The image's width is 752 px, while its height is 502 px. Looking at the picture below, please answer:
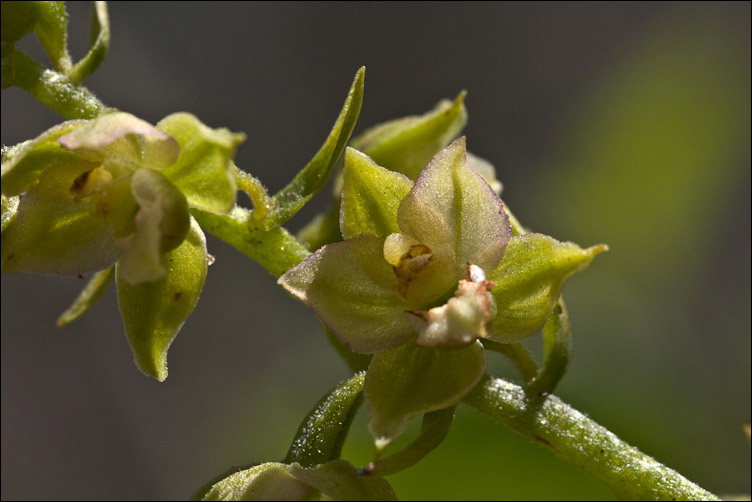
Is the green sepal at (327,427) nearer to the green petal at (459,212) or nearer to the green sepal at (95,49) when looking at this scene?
the green petal at (459,212)

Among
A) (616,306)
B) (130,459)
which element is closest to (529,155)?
(616,306)

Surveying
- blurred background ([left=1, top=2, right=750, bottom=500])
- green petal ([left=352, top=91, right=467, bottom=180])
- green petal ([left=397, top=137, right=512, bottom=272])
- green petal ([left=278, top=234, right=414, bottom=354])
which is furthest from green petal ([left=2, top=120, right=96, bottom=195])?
blurred background ([left=1, top=2, right=750, bottom=500])

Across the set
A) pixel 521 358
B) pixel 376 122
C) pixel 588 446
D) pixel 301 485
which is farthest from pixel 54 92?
pixel 376 122

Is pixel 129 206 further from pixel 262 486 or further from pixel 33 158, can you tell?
pixel 262 486

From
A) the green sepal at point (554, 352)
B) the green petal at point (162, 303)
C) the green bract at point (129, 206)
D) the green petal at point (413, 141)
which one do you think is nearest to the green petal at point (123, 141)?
the green bract at point (129, 206)

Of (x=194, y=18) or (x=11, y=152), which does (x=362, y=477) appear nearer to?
(x=11, y=152)

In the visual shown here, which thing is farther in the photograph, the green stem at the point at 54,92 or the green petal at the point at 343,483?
the green stem at the point at 54,92
